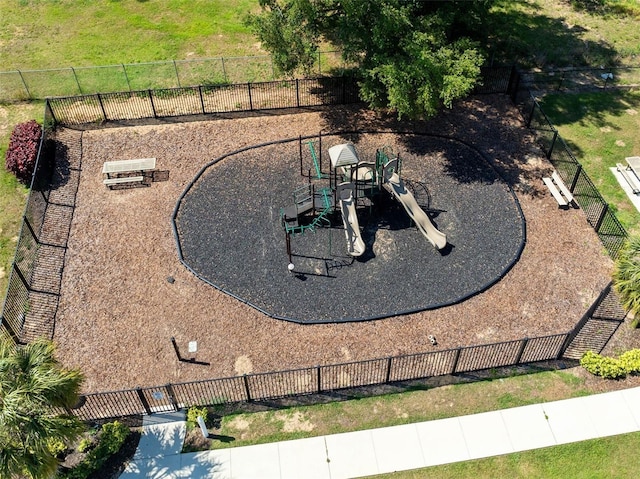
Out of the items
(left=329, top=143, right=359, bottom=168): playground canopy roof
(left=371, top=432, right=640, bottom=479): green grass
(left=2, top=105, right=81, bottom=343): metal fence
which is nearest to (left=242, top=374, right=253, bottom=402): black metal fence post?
(left=371, top=432, right=640, bottom=479): green grass

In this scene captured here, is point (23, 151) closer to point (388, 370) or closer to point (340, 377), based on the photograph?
point (340, 377)

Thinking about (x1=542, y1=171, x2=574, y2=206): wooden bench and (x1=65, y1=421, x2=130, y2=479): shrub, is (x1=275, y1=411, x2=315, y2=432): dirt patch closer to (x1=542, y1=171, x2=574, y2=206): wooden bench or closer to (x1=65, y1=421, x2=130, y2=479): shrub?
(x1=65, y1=421, x2=130, y2=479): shrub

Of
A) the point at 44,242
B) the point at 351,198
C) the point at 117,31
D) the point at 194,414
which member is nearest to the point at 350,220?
the point at 351,198

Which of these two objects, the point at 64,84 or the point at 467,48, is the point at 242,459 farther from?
the point at 64,84

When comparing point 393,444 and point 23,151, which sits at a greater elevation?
point 23,151

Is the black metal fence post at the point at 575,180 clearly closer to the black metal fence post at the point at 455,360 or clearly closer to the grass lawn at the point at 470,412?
the grass lawn at the point at 470,412

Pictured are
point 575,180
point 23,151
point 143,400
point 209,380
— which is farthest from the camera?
point 23,151

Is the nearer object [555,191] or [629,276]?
[629,276]
